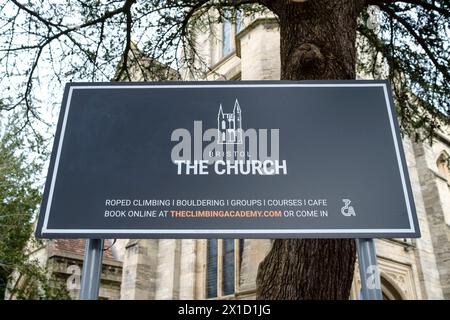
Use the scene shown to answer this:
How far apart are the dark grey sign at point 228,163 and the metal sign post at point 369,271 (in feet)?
0.26

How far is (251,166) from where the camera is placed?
1.93 meters

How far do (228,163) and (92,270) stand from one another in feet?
2.56

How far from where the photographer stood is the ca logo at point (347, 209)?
1.80 m

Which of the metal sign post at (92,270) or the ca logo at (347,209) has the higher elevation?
the ca logo at (347,209)

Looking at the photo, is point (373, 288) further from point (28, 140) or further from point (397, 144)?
point (28, 140)

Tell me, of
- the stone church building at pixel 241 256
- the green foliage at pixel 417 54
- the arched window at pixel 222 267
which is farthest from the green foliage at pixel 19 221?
the green foliage at pixel 417 54

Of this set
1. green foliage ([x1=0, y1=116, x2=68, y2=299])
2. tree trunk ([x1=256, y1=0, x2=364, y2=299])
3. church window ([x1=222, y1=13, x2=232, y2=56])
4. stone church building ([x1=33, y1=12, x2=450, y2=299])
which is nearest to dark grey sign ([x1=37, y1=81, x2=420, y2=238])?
tree trunk ([x1=256, y1=0, x2=364, y2=299])

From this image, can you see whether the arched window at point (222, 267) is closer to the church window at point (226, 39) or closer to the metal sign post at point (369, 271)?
the church window at point (226, 39)

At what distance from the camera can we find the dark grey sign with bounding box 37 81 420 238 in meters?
1.79

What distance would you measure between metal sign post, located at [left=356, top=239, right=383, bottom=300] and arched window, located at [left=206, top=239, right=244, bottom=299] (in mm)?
9158

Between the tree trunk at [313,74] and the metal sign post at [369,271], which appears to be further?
the tree trunk at [313,74]

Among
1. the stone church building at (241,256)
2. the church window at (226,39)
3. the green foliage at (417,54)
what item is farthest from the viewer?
the church window at (226,39)

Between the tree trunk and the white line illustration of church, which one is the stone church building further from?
the white line illustration of church

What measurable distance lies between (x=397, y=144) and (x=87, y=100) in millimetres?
1601
